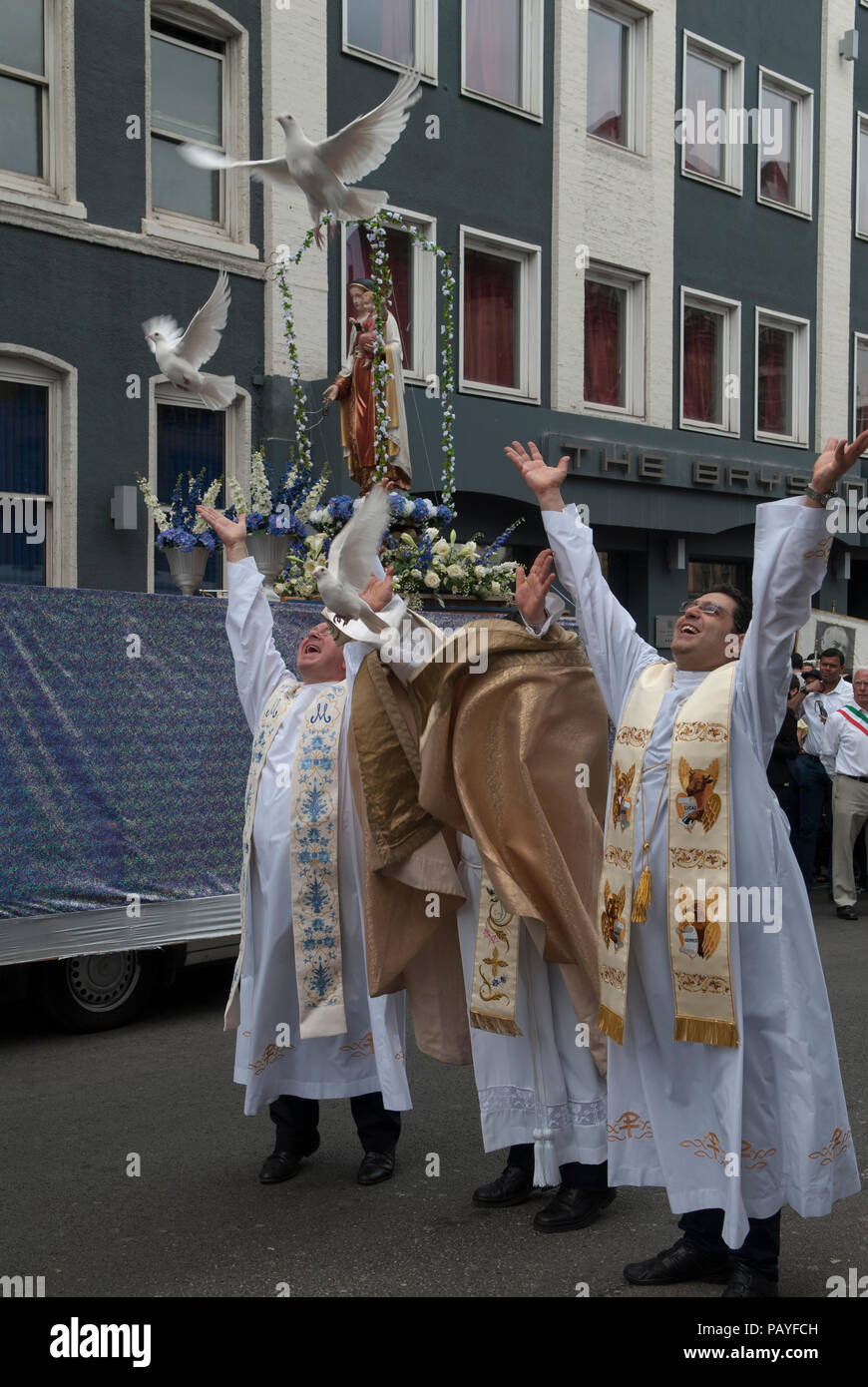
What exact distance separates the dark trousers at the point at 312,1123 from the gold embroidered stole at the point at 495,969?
67 centimetres

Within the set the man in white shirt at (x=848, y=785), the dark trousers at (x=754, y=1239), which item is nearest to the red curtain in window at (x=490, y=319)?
the man in white shirt at (x=848, y=785)

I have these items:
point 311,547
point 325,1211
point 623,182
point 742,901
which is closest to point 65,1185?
point 325,1211

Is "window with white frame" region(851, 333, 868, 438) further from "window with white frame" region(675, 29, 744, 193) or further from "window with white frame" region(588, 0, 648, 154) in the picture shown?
"window with white frame" region(588, 0, 648, 154)

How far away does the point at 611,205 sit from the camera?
1706 centimetres

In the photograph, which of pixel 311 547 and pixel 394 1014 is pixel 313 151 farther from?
pixel 311 547

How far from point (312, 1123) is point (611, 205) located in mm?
13928

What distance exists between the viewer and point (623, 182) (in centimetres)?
1723

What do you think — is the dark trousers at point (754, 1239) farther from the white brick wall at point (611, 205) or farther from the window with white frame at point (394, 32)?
the white brick wall at point (611, 205)

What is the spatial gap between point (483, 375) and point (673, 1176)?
41.6ft

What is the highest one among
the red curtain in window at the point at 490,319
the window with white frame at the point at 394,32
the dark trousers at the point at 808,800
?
the window with white frame at the point at 394,32

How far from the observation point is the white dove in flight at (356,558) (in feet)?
14.3

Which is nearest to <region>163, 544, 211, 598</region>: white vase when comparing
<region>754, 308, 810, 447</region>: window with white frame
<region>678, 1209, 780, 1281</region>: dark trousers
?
<region>678, 1209, 780, 1281</region>: dark trousers

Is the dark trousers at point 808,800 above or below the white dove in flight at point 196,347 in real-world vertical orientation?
below

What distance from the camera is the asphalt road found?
421 cm
